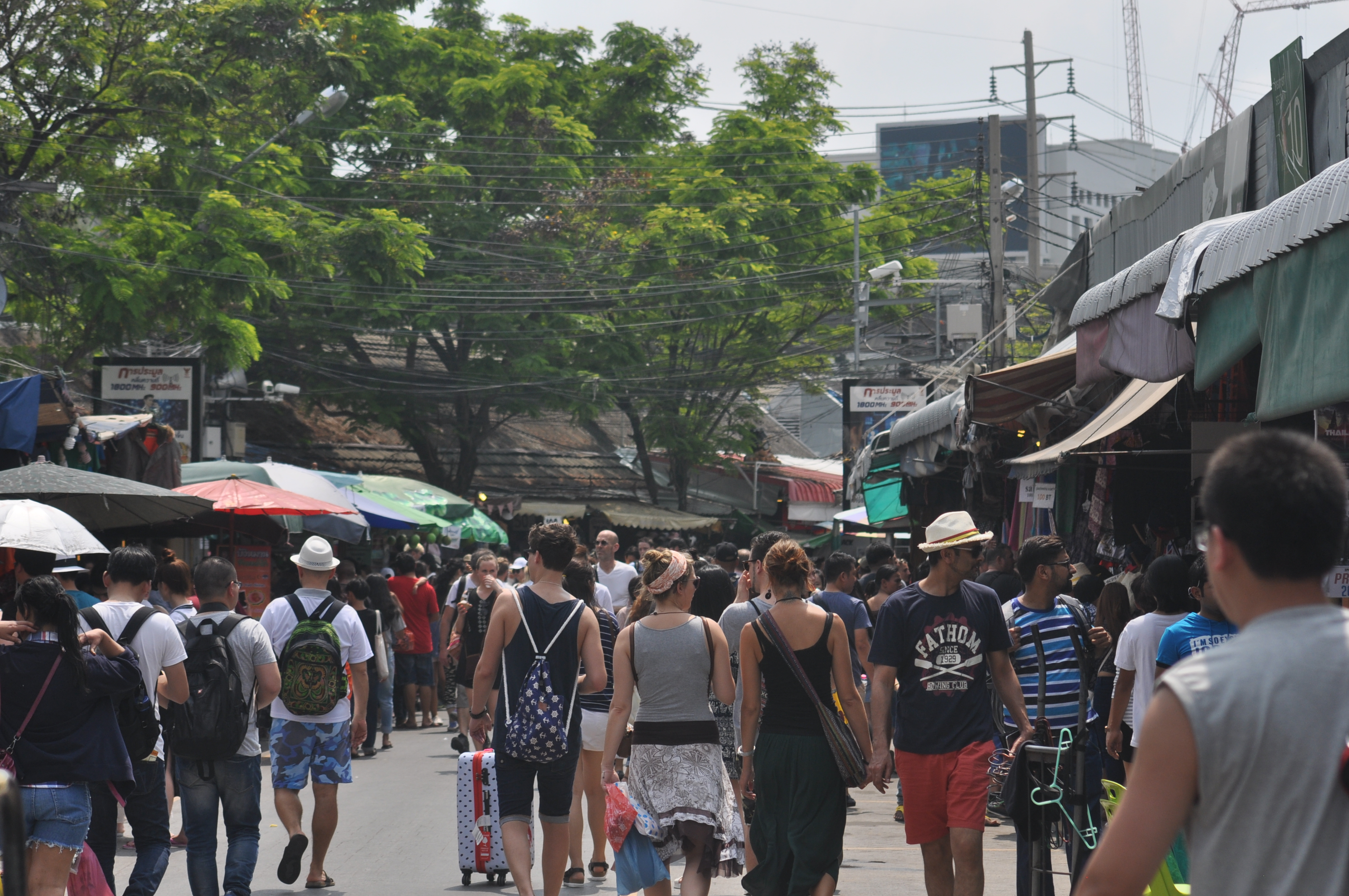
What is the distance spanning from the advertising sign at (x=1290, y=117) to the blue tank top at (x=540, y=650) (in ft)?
18.1

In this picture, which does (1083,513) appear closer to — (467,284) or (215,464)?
(215,464)

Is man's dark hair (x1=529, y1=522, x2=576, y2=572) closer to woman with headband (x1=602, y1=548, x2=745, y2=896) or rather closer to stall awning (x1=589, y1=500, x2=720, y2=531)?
woman with headband (x1=602, y1=548, x2=745, y2=896)

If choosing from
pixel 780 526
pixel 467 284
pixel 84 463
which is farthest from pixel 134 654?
pixel 780 526

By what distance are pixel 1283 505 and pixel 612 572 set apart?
11018mm

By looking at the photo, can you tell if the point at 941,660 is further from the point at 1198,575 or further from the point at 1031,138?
the point at 1031,138

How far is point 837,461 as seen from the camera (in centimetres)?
4384

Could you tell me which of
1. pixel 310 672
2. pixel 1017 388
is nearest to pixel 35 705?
pixel 310 672

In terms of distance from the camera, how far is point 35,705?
5.62m

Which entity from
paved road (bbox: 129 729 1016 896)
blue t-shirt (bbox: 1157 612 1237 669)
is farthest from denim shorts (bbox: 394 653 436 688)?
blue t-shirt (bbox: 1157 612 1237 669)

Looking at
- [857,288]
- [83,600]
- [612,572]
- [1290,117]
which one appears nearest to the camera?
[83,600]

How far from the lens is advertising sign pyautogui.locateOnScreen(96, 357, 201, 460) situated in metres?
19.1

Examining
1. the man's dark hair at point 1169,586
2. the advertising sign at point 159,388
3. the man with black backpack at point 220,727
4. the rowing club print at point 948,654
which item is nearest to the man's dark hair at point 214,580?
the man with black backpack at point 220,727

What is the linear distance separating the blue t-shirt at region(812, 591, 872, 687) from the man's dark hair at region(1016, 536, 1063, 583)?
8.37 feet

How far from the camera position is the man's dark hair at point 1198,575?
6555 millimetres
